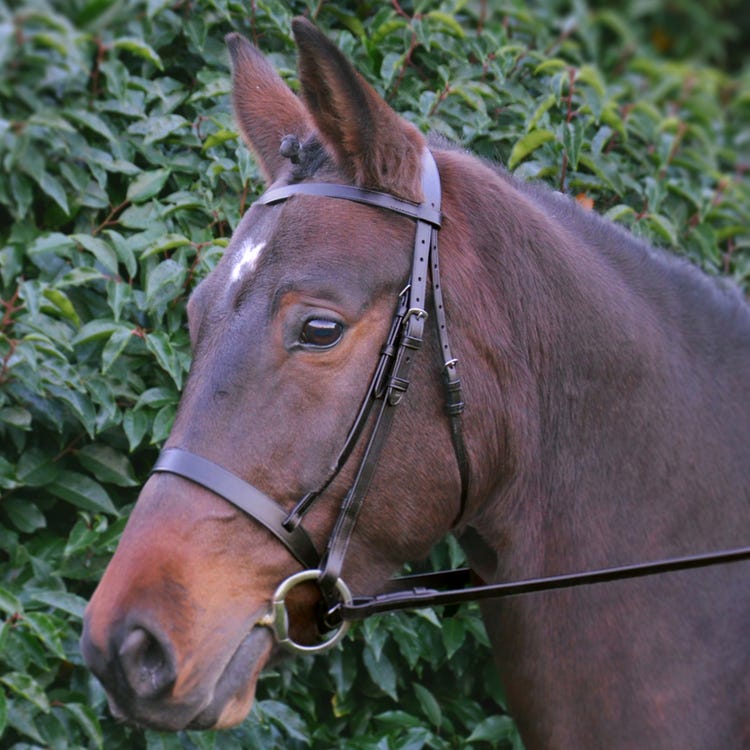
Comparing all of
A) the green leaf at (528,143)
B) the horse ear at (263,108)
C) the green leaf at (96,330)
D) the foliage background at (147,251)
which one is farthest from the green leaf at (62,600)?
the green leaf at (528,143)

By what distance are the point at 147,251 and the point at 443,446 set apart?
3.80 feet

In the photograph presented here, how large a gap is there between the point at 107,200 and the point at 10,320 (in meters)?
0.48

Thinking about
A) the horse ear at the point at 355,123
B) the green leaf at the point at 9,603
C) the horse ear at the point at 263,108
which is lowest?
the green leaf at the point at 9,603

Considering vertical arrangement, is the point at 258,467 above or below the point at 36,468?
above

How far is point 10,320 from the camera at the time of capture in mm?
2707

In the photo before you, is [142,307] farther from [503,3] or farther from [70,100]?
[503,3]

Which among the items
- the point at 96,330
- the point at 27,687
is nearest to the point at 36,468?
the point at 96,330

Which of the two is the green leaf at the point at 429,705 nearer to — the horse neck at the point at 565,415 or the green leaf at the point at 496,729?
the green leaf at the point at 496,729

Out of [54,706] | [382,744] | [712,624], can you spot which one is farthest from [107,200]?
[712,624]

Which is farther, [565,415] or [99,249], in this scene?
[99,249]

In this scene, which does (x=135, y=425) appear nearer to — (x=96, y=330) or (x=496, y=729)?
(x=96, y=330)

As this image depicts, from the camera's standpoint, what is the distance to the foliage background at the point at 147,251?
8.84 ft

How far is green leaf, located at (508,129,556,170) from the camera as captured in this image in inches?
124

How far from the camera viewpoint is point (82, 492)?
2799 mm
